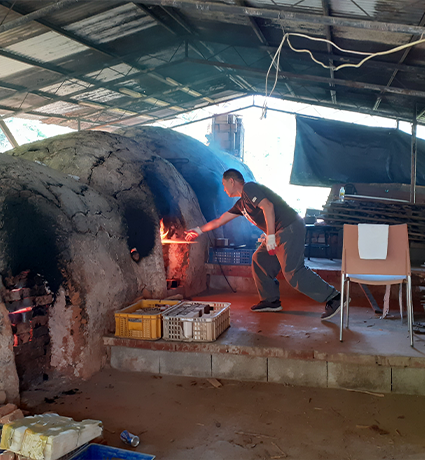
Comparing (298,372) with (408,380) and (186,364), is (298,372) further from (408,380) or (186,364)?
(186,364)

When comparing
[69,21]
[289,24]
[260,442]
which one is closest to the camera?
[260,442]

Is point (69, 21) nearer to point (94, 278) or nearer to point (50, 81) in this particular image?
point (50, 81)

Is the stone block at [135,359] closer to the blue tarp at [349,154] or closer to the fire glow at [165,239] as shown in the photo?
the fire glow at [165,239]

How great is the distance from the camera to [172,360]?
3.90m

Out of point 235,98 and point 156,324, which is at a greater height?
point 235,98

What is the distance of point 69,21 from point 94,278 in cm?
595

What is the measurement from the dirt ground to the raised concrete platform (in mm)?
106

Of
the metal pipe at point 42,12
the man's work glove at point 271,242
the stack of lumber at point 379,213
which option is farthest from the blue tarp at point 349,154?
the metal pipe at point 42,12

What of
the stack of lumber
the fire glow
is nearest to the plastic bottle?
the fire glow

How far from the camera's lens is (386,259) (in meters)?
3.88

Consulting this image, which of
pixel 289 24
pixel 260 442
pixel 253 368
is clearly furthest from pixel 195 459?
pixel 289 24

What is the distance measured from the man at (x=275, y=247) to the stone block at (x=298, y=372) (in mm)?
1117

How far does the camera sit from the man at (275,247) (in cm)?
462

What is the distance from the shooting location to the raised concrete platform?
3.48 metres
